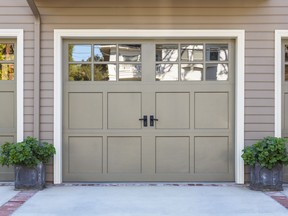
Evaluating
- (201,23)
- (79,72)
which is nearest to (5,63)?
(79,72)

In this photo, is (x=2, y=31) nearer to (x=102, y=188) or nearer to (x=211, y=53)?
(x=102, y=188)

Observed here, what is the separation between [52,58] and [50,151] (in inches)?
50.6

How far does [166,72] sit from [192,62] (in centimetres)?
40

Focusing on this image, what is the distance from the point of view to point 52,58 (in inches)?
219

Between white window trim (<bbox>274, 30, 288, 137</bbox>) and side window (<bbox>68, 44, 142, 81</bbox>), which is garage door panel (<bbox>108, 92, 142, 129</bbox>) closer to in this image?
side window (<bbox>68, 44, 142, 81</bbox>)

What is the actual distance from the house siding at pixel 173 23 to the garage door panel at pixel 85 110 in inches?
12.2

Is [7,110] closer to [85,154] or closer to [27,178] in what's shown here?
[27,178]

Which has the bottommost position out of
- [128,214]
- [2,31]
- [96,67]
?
[128,214]

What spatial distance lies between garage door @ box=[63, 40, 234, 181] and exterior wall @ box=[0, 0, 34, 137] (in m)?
0.49

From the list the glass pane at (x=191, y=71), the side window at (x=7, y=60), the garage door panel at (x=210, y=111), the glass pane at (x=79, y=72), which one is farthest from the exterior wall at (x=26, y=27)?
the garage door panel at (x=210, y=111)

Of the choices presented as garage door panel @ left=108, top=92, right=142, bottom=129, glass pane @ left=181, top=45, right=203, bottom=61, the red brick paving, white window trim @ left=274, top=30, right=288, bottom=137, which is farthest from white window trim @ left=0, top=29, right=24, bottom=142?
white window trim @ left=274, top=30, right=288, bottom=137

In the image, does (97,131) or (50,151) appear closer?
(50,151)

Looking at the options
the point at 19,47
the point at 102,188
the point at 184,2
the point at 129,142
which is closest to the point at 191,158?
the point at 129,142

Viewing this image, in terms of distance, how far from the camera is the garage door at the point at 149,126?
5.68 metres
